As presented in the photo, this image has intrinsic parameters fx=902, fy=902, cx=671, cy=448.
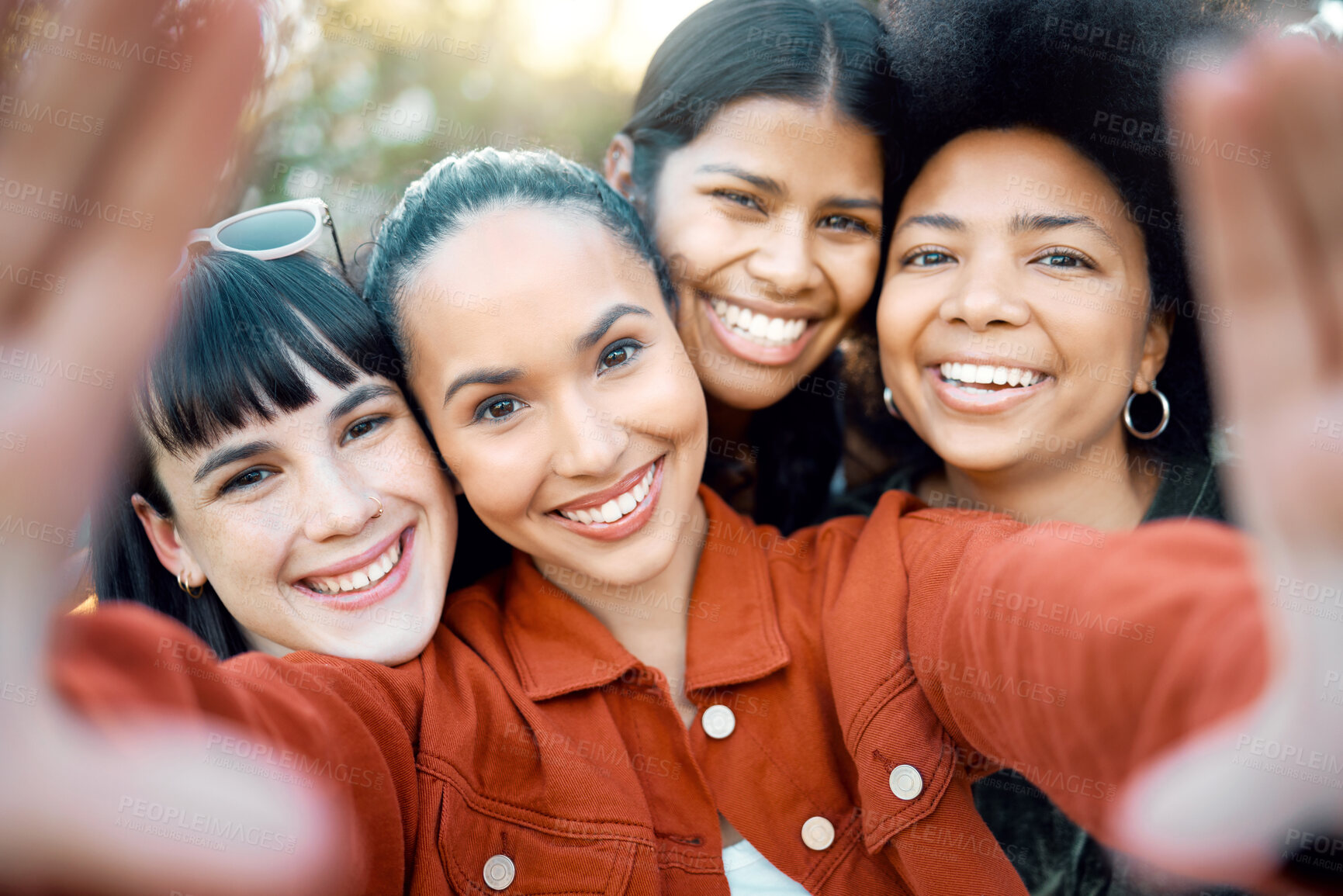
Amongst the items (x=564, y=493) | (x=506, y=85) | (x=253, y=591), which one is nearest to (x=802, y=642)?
(x=564, y=493)

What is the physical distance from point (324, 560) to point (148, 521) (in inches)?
20.2

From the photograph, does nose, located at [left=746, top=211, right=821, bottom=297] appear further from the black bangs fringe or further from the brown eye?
the black bangs fringe

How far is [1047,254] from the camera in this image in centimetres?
245

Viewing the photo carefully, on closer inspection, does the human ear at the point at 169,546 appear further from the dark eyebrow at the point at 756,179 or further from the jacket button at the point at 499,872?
the dark eyebrow at the point at 756,179

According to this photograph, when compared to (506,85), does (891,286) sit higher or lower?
lower

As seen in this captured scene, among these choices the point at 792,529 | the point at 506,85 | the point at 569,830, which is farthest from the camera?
the point at 506,85

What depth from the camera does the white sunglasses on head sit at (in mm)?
2316

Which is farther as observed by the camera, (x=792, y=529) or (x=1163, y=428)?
(x=792, y=529)

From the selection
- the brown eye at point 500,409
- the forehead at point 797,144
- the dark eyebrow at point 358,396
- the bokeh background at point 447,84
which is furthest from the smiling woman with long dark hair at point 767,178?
the bokeh background at point 447,84

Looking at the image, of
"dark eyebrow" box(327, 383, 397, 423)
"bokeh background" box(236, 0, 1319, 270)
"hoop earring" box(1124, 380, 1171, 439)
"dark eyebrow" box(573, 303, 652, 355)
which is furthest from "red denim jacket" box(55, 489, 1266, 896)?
"bokeh background" box(236, 0, 1319, 270)

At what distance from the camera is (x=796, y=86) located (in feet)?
8.63

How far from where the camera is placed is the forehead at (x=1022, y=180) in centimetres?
245

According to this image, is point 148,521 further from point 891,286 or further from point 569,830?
point 891,286

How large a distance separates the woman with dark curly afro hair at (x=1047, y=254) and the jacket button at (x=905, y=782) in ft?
A: 3.12
